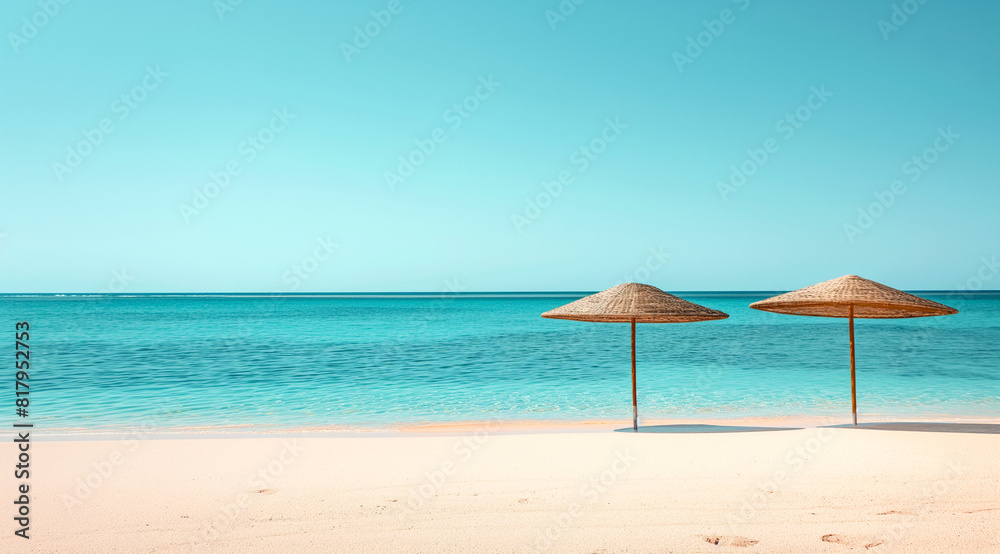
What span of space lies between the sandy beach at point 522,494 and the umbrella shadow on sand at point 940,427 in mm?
328

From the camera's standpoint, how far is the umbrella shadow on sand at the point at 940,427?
7.16 m

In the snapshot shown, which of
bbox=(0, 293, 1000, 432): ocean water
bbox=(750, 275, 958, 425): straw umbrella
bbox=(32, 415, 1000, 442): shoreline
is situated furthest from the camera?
bbox=(0, 293, 1000, 432): ocean water

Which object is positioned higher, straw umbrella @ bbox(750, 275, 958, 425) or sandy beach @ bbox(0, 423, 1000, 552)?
straw umbrella @ bbox(750, 275, 958, 425)

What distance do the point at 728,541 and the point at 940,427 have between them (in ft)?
18.5

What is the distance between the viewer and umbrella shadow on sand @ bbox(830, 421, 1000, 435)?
7.16 metres

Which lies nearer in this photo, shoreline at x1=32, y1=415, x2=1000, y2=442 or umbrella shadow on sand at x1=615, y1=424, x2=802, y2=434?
umbrella shadow on sand at x1=615, y1=424, x2=802, y2=434

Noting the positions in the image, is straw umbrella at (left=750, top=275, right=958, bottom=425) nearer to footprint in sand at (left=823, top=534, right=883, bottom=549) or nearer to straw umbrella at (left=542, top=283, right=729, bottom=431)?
straw umbrella at (left=542, top=283, right=729, bottom=431)

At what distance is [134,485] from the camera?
5.05 meters

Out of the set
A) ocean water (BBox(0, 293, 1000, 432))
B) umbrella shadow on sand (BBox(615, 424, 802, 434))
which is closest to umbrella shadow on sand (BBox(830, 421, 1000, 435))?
umbrella shadow on sand (BBox(615, 424, 802, 434))

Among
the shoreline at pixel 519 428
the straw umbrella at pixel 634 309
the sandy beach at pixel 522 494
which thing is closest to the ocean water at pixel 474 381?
the shoreline at pixel 519 428

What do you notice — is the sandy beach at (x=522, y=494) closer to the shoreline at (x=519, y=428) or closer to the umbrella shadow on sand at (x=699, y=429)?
the umbrella shadow on sand at (x=699, y=429)

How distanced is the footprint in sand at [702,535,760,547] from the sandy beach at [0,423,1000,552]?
0.05 ft

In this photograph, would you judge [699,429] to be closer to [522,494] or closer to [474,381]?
[522,494]

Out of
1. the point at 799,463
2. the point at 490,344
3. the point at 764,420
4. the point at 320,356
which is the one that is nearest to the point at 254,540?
the point at 799,463
